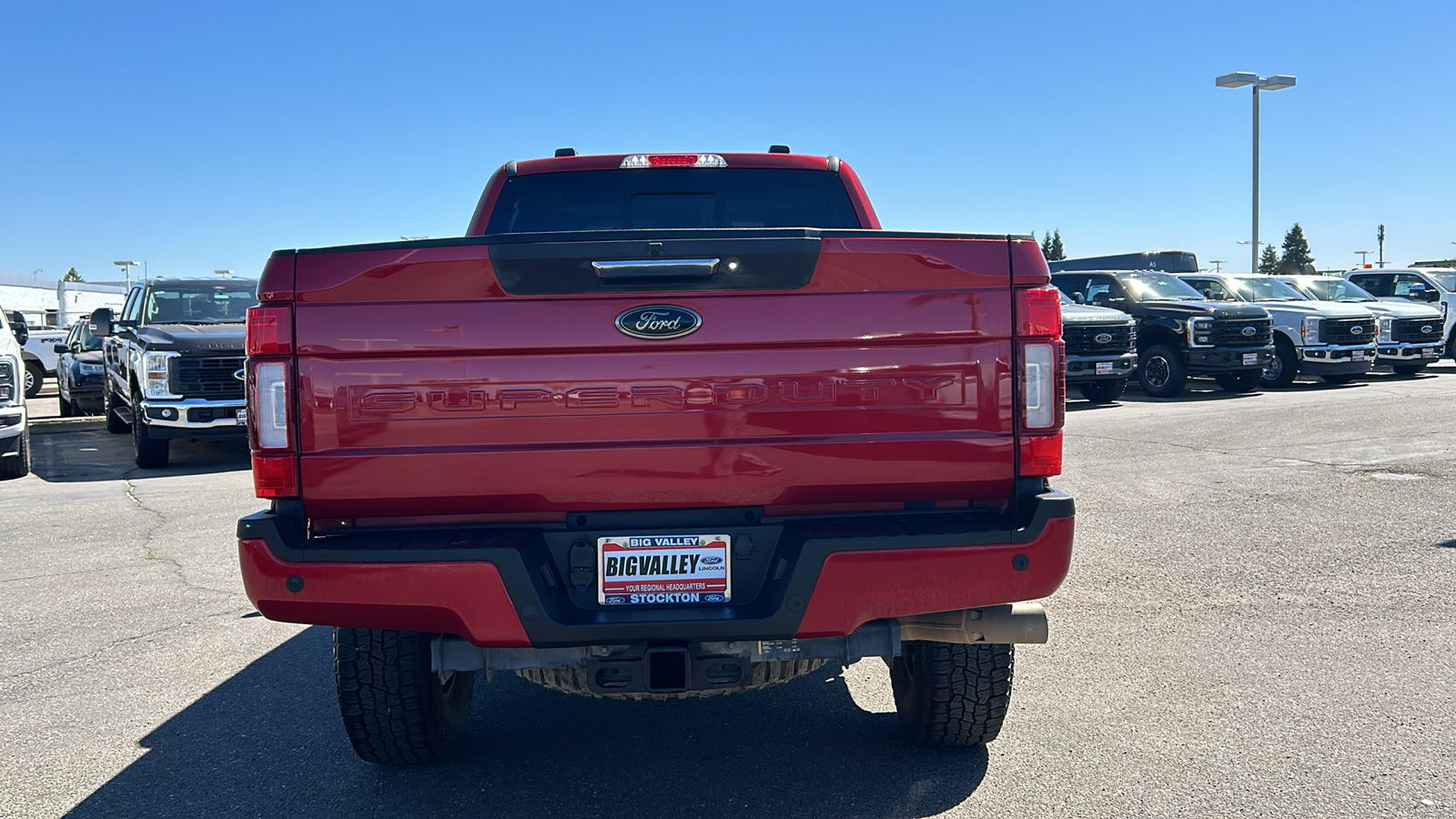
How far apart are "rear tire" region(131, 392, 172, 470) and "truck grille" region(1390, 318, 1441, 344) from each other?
63.5 ft

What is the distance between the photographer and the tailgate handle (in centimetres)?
301

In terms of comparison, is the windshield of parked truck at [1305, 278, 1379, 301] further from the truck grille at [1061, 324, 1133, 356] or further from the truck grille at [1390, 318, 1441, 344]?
the truck grille at [1061, 324, 1133, 356]

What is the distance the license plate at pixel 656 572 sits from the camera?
120 inches

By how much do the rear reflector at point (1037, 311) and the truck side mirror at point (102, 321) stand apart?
11713 millimetres

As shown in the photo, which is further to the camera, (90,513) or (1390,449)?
(1390,449)

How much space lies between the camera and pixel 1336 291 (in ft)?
70.9

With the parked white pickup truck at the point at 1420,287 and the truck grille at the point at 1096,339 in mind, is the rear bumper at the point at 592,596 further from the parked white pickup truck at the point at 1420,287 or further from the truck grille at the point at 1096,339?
the parked white pickup truck at the point at 1420,287

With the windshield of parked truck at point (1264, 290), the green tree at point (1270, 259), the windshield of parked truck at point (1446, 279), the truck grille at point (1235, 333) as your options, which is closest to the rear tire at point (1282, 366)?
the truck grille at point (1235, 333)

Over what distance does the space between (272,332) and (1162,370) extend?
56.4ft

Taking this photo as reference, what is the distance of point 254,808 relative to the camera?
3.43 m

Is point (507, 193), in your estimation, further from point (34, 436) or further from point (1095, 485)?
point (34, 436)

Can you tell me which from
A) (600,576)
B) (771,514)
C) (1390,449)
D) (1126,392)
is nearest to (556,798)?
(600,576)

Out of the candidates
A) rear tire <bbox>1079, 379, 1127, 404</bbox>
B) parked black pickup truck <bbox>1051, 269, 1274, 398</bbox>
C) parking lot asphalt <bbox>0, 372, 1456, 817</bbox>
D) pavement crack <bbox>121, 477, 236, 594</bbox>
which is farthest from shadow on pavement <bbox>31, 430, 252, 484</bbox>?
parked black pickup truck <bbox>1051, 269, 1274, 398</bbox>

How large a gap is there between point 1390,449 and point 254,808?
35.1 feet
